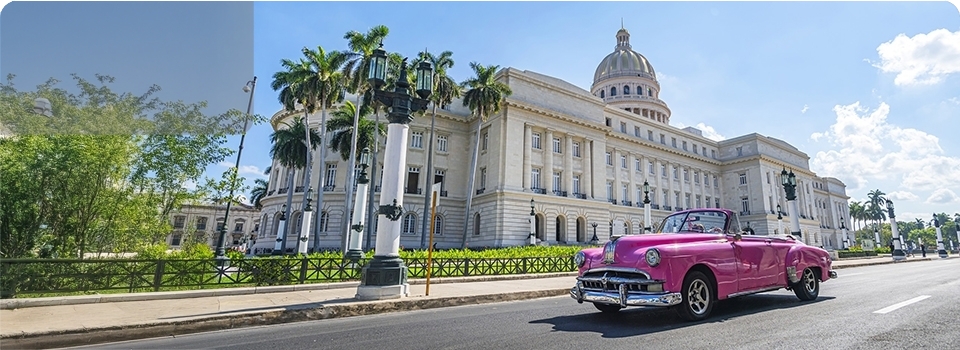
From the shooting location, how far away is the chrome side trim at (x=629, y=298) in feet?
18.4

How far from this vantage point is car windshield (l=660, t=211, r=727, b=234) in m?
7.45

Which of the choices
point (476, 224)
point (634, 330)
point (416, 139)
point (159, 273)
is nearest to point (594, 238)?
point (476, 224)

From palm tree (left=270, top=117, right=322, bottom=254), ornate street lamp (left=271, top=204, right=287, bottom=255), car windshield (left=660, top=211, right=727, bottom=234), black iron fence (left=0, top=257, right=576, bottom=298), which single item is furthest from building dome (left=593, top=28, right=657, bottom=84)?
car windshield (left=660, top=211, right=727, bottom=234)

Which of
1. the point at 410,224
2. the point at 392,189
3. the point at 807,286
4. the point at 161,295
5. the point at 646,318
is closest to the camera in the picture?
the point at 646,318

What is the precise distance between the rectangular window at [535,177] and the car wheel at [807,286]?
30087mm

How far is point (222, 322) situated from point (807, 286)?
1050 cm

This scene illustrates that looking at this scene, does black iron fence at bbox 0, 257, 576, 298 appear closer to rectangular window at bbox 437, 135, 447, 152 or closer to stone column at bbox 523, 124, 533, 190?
stone column at bbox 523, 124, 533, 190

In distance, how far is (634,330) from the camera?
18.3 ft

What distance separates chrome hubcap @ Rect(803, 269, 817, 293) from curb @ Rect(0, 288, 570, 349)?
247 inches

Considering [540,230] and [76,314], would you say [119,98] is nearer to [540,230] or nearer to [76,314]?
[76,314]

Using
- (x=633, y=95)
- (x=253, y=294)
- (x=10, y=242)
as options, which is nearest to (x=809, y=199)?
(x=633, y=95)

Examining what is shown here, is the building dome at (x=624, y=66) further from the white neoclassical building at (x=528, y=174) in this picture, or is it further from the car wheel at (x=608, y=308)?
the car wheel at (x=608, y=308)

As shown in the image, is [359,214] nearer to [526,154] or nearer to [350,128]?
[350,128]

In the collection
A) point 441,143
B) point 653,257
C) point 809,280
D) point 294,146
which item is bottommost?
point 809,280
